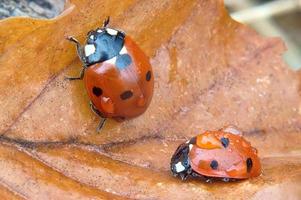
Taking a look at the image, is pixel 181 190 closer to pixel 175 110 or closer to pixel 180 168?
pixel 180 168

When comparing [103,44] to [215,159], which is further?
[103,44]

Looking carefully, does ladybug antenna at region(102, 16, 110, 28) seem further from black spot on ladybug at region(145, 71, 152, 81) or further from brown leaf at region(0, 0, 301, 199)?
black spot on ladybug at region(145, 71, 152, 81)

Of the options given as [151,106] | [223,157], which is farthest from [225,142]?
[151,106]

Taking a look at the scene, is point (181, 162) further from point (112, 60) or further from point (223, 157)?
point (112, 60)

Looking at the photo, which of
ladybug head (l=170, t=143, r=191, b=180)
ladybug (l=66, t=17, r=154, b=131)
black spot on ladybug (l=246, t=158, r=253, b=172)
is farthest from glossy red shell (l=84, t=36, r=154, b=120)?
black spot on ladybug (l=246, t=158, r=253, b=172)

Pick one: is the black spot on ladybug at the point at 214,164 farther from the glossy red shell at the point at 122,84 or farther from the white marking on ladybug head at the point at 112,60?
the white marking on ladybug head at the point at 112,60

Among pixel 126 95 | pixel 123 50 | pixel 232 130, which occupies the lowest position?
pixel 232 130

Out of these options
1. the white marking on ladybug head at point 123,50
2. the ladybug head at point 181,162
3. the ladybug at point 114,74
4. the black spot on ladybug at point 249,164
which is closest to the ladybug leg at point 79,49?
the ladybug at point 114,74
